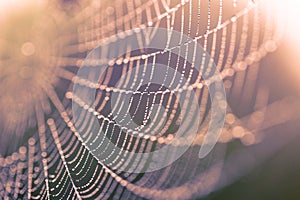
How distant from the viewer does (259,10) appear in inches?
59.9

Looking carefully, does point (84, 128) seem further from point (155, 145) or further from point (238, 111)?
point (238, 111)

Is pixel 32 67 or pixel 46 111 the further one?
pixel 46 111

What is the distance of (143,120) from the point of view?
1.85 m

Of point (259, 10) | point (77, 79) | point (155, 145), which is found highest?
point (259, 10)

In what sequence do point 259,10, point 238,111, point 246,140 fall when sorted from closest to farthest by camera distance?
point 259,10 → point 238,111 → point 246,140

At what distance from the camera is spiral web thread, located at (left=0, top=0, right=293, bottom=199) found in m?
1.77

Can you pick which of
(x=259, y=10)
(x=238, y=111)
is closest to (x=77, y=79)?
(x=238, y=111)

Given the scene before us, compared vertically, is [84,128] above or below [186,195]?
above

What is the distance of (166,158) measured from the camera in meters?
2.00

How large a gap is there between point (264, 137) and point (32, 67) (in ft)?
2.26

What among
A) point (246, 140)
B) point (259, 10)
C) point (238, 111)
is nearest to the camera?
point (259, 10)

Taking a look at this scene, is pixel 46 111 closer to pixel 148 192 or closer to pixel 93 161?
pixel 93 161

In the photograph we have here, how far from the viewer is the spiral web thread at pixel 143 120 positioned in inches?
69.8

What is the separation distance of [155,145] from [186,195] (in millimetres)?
175
